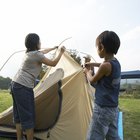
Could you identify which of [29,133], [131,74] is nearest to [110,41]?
[29,133]

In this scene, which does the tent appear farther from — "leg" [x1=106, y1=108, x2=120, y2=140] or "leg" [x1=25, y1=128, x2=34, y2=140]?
"leg" [x1=106, y1=108, x2=120, y2=140]

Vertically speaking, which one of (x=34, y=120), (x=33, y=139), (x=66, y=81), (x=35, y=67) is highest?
(x=35, y=67)

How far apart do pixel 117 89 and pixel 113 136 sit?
470 millimetres

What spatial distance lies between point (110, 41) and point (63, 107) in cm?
158

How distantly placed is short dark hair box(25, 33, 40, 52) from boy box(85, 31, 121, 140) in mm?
1142

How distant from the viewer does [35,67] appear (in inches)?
166

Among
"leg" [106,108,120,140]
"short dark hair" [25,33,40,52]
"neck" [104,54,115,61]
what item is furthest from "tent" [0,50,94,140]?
"neck" [104,54,115,61]

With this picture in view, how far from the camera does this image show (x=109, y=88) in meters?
3.26

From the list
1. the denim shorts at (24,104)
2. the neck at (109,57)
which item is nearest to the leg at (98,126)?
the neck at (109,57)

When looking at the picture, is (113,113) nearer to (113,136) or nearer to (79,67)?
(113,136)

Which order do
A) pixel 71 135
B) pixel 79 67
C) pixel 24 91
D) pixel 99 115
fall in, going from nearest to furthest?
pixel 99 115 < pixel 24 91 < pixel 71 135 < pixel 79 67

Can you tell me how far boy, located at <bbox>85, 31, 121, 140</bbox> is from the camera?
10.5 feet

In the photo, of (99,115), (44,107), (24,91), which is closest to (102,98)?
(99,115)

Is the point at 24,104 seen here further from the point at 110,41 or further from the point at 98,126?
the point at 110,41
